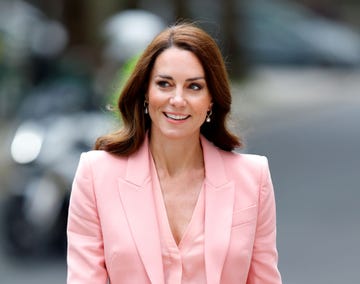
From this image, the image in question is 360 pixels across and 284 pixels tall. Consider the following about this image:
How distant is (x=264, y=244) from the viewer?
11.9ft

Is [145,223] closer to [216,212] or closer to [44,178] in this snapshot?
[216,212]

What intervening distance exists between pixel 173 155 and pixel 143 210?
0.26 meters

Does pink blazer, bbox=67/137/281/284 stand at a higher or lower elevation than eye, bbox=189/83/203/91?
lower

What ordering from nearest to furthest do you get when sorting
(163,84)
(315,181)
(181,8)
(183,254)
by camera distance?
(183,254) → (163,84) → (315,181) → (181,8)

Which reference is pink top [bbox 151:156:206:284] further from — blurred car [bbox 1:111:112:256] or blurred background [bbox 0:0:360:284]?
blurred car [bbox 1:111:112:256]

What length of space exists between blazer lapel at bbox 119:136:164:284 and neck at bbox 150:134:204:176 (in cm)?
4

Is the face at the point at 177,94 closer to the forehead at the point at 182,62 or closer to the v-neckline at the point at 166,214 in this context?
the forehead at the point at 182,62

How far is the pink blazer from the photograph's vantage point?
3449 mm

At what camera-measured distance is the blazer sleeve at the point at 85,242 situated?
3512mm

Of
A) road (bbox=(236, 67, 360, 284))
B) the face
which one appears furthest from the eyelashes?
road (bbox=(236, 67, 360, 284))

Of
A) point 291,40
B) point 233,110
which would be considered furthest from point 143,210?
point 291,40

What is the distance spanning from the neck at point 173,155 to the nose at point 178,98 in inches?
7.2

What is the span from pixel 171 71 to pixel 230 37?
21396mm

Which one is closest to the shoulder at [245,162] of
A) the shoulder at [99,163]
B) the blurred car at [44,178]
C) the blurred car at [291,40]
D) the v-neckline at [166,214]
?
the v-neckline at [166,214]
